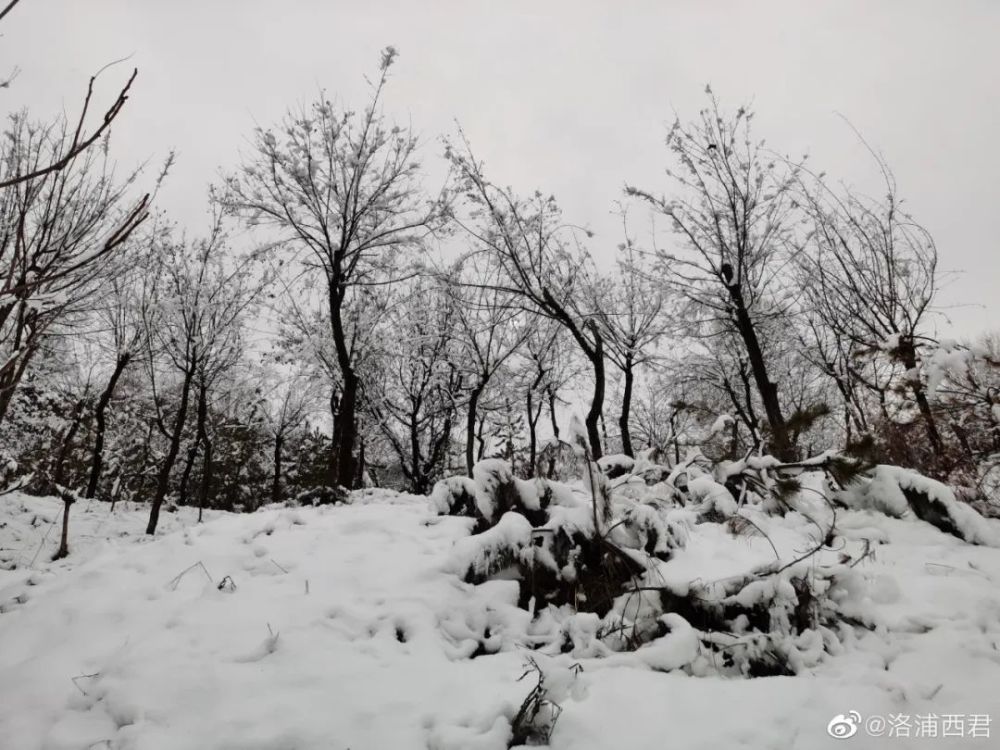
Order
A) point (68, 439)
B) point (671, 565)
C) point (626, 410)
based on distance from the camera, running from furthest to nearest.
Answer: point (68, 439)
point (626, 410)
point (671, 565)

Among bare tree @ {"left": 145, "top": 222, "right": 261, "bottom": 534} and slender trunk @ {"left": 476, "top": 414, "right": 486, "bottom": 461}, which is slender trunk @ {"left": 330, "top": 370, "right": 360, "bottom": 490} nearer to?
bare tree @ {"left": 145, "top": 222, "right": 261, "bottom": 534}

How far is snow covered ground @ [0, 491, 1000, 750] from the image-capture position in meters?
1.93

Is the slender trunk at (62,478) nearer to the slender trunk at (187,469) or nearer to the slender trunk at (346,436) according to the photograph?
the slender trunk at (187,469)

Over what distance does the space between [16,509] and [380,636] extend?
9963 millimetres

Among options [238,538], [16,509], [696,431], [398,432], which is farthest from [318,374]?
[696,431]

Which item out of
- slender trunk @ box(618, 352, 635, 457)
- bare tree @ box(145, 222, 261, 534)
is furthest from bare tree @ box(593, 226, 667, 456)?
bare tree @ box(145, 222, 261, 534)

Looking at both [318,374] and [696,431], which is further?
[696,431]

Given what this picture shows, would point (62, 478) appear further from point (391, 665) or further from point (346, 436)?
point (391, 665)

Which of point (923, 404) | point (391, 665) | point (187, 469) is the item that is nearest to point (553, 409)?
point (187, 469)

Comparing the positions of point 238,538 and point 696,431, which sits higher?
point 696,431

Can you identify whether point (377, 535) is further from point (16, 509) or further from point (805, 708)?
point (16, 509)

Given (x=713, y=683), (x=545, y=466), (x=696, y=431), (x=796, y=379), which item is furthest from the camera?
(x=696, y=431)

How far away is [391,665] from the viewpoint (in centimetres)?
241

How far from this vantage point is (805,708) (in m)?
2.01
